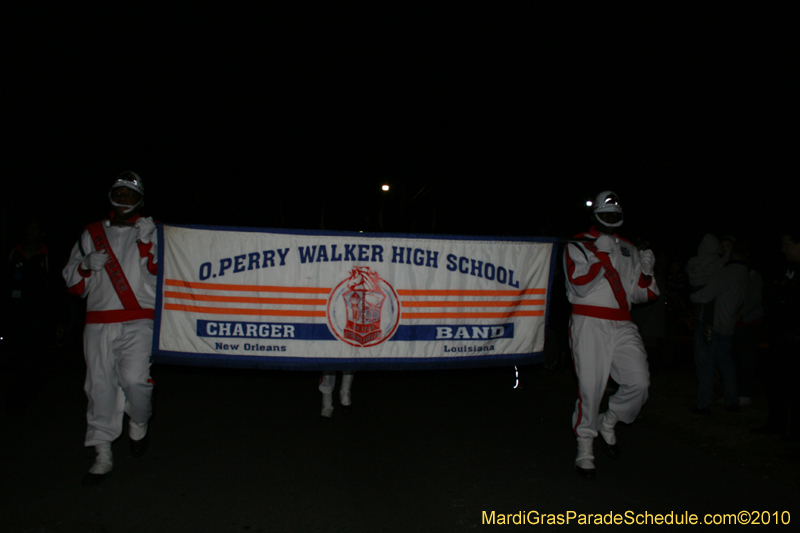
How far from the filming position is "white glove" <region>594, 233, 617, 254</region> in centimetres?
477

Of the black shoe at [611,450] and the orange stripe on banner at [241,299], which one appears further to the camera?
the black shoe at [611,450]

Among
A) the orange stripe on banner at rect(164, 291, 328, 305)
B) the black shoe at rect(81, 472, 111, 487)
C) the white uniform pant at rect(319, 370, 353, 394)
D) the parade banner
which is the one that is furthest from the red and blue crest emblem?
the black shoe at rect(81, 472, 111, 487)

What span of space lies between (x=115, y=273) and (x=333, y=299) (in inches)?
64.6

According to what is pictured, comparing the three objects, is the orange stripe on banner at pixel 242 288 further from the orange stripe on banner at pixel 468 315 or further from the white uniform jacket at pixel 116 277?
the orange stripe on banner at pixel 468 315

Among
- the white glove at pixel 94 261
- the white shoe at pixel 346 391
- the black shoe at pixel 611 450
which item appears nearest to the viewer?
the white glove at pixel 94 261

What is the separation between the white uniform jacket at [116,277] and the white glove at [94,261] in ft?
0.19

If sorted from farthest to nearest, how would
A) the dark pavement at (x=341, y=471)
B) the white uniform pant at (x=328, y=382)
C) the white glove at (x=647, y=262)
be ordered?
1. the white uniform pant at (x=328, y=382)
2. the white glove at (x=647, y=262)
3. the dark pavement at (x=341, y=471)

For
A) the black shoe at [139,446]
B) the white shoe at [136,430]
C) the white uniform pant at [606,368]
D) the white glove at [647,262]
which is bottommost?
the black shoe at [139,446]

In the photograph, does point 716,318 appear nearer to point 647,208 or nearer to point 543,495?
point 543,495

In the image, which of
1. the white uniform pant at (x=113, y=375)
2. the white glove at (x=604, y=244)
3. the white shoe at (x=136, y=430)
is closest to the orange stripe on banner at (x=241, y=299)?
the white uniform pant at (x=113, y=375)

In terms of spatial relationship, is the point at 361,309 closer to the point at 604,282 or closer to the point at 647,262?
the point at 604,282

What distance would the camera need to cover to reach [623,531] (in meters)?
3.65

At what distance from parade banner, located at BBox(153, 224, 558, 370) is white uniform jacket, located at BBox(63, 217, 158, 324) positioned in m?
0.10

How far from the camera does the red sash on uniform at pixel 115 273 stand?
4.46 m
